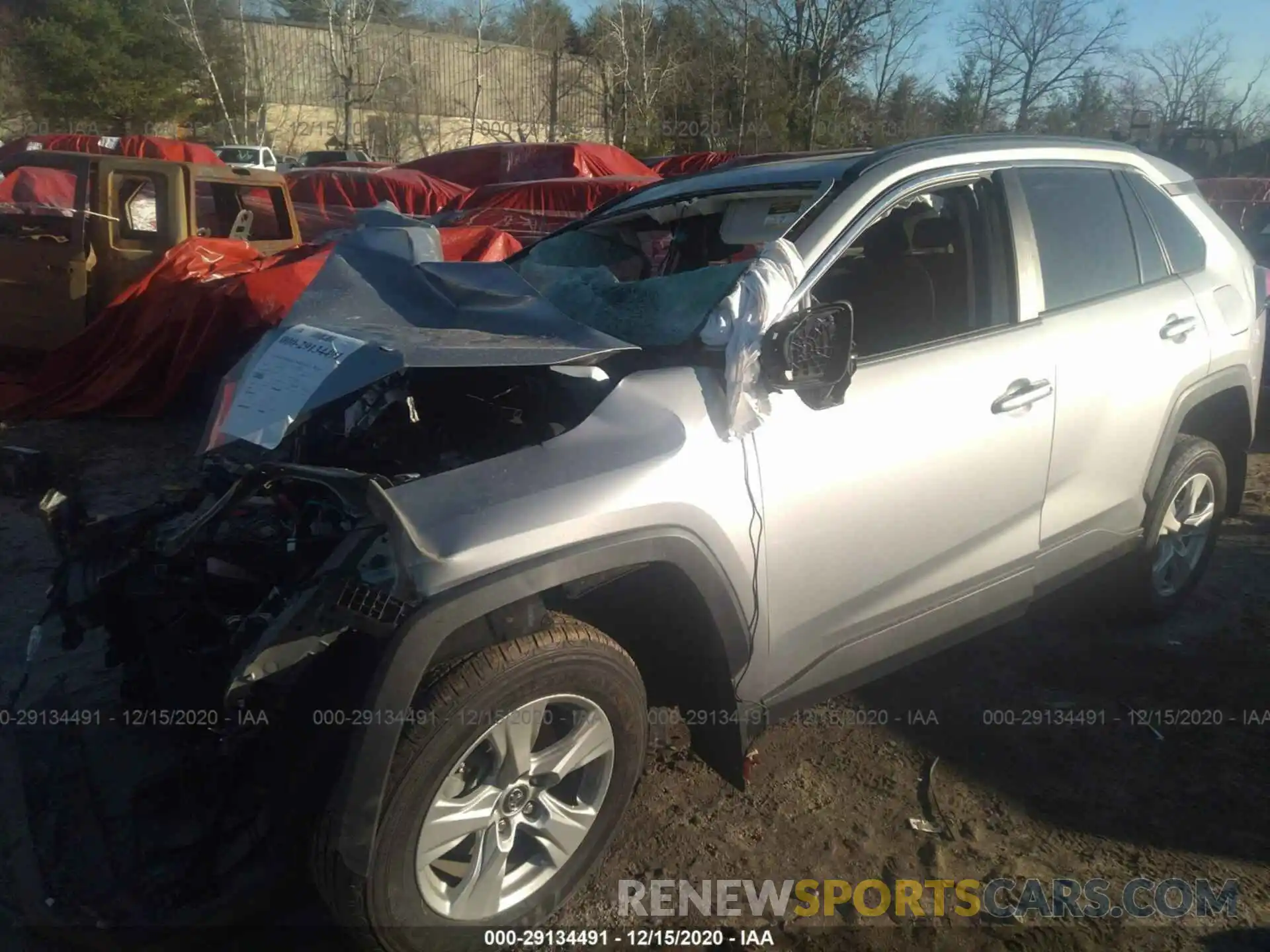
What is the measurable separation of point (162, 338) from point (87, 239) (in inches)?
46.5

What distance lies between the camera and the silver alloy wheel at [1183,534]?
12.8 feet

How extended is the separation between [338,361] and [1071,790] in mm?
2568

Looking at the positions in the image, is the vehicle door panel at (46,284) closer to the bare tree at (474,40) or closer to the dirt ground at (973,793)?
the dirt ground at (973,793)

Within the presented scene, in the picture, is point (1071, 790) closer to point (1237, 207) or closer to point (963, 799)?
Answer: point (963, 799)

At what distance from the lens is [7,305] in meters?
7.50

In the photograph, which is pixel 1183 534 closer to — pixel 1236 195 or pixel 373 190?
pixel 1236 195

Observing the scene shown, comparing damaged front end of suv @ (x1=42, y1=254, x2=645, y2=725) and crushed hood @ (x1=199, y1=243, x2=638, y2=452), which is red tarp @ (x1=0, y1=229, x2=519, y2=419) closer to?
crushed hood @ (x1=199, y1=243, x2=638, y2=452)

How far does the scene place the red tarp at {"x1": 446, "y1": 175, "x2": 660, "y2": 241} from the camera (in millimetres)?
10742

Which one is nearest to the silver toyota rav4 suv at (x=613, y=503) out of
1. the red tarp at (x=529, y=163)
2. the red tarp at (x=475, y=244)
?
the red tarp at (x=475, y=244)

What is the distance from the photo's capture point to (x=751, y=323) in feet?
7.75

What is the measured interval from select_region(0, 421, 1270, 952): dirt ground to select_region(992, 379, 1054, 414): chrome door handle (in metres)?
1.17

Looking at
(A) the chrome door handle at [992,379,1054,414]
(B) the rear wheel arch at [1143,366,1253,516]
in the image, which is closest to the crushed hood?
(A) the chrome door handle at [992,379,1054,414]

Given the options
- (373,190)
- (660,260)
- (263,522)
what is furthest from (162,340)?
(373,190)

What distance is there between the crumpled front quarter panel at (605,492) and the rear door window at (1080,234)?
1495 millimetres
